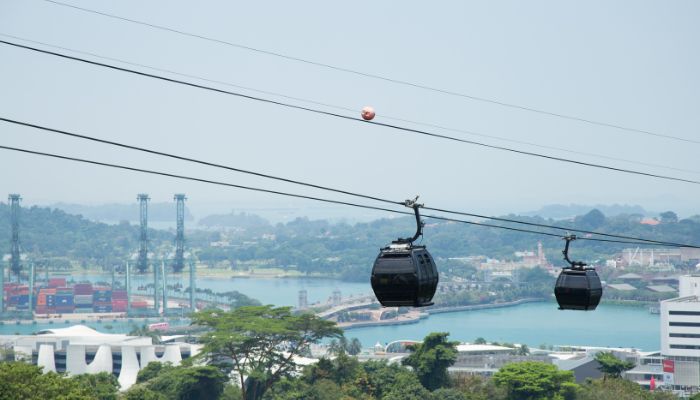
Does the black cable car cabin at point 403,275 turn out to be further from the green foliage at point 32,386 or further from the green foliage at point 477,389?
the green foliage at point 477,389

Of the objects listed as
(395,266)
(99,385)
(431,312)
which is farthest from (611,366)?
(431,312)

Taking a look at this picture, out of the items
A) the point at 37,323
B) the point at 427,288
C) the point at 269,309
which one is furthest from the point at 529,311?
the point at 427,288

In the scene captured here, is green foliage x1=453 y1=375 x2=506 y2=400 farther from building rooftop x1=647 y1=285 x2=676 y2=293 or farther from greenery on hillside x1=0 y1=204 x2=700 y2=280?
greenery on hillside x1=0 y1=204 x2=700 y2=280

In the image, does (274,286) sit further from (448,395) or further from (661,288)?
(448,395)

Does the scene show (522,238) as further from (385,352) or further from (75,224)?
(385,352)

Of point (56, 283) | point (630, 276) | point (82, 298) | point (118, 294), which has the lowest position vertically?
point (82, 298)

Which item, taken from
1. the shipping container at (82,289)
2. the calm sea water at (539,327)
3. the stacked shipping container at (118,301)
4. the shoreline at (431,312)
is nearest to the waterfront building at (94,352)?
the calm sea water at (539,327)

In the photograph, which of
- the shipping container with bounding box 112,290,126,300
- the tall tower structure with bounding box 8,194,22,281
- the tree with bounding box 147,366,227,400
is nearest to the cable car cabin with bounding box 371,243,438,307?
the tree with bounding box 147,366,227,400
